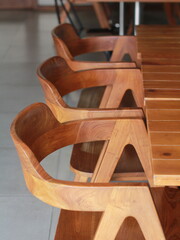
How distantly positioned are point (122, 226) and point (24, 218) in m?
0.94

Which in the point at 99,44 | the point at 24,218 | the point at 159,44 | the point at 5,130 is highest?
the point at 159,44

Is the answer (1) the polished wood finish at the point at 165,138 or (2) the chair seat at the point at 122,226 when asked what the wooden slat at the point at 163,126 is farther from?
(2) the chair seat at the point at 122,226

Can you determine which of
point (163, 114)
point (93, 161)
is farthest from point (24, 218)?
point (163, 114)

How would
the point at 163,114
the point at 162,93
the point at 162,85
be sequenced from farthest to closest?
the point at 162,85, the point at 162,93, the point at 163,114

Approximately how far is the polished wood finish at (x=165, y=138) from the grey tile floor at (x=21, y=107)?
3.21ft

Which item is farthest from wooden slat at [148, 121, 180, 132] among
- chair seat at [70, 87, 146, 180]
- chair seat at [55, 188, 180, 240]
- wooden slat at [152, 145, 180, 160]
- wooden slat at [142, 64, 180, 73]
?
wooden slat at [142, 64, 180, 73]

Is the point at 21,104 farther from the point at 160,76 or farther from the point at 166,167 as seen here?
the point at 166,167

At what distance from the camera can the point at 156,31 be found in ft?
10.2

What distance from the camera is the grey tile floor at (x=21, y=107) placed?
242cm

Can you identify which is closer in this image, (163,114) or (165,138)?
(165,138)

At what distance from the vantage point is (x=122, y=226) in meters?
1.66

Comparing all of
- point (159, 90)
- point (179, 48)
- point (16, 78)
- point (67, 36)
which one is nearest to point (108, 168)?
point (159, 90)

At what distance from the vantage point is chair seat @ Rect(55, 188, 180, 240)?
1.61 metres

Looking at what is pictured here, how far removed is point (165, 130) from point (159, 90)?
447mm
